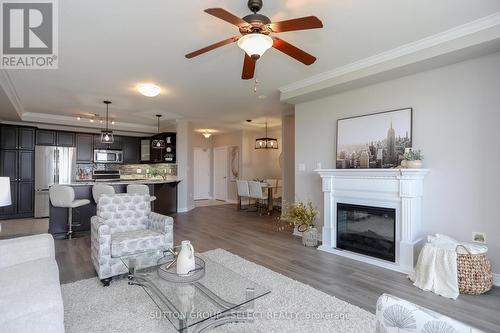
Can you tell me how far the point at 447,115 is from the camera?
3.16m

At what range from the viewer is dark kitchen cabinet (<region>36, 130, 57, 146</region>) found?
22.7ft

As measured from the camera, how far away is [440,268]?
268cm

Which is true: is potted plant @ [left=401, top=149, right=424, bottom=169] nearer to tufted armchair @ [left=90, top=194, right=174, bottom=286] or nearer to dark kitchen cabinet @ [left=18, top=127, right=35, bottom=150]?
tufted armchair @ [left=90, top=194, right=174, bottom=286]

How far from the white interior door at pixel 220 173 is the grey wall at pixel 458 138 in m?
7.01

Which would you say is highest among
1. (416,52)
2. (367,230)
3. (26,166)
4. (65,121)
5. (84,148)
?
(416,52)

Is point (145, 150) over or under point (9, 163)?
over

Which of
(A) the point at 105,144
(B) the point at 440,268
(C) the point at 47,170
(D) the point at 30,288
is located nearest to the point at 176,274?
(D) the point at 30,288

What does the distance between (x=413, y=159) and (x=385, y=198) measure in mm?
604

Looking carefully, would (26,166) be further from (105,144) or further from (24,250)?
(24,250)

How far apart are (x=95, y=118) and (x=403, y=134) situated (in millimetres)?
7170

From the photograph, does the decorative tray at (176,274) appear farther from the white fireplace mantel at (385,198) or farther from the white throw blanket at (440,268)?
the white fireplace mantel at (385,198)

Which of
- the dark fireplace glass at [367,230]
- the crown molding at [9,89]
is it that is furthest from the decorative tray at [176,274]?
the crown molding at [9,89]

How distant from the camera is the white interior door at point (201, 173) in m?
10.5

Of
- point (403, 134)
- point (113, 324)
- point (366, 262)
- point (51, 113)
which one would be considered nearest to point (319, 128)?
point (403, 134)
